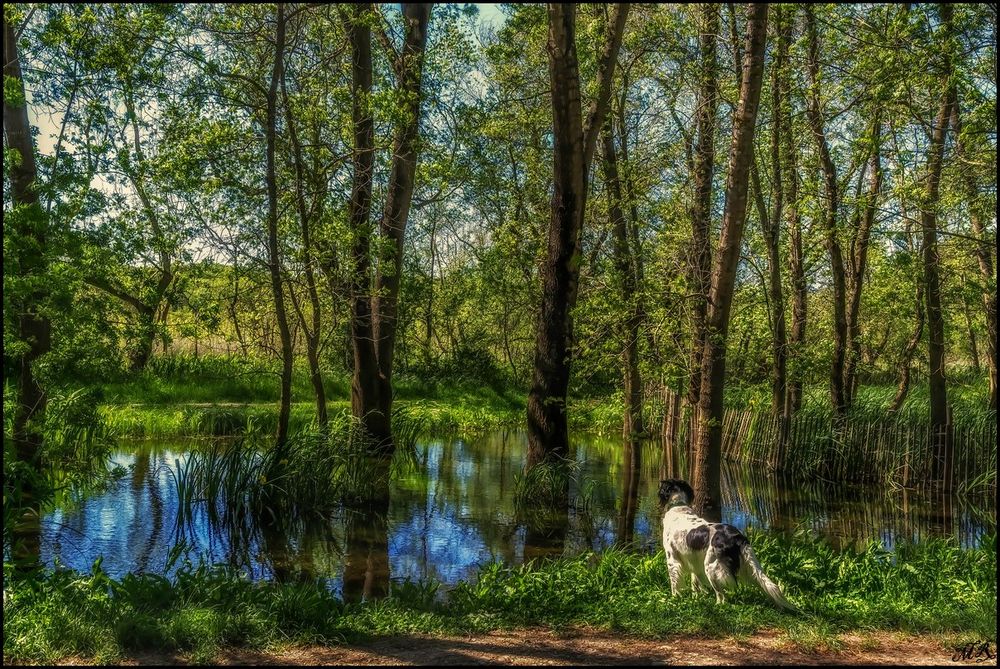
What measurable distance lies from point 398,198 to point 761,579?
10.2 meters

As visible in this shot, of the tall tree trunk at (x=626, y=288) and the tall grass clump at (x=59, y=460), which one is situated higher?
the tall tree trunk at (x=626, y=288)

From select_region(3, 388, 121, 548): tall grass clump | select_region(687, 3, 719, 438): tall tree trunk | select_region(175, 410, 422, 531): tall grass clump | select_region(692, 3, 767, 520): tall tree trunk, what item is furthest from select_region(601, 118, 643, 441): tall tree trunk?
select_region(3, 388, 121, 548): tall grass clump

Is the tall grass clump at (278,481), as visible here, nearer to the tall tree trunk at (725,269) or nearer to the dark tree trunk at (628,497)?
the dark tree trunk at (628,497)

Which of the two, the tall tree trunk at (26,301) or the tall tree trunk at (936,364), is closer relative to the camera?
the tall tree trunk at (26,301)

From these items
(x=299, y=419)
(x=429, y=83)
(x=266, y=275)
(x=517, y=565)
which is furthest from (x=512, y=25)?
(x=299, y=419)

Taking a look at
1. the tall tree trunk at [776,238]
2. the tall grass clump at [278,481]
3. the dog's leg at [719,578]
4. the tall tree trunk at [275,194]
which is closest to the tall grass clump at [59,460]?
the tall grass clump at [278,481]

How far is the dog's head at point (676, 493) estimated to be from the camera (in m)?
7.72

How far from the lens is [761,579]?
6227 mm

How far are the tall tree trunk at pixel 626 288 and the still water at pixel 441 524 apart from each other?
138cm

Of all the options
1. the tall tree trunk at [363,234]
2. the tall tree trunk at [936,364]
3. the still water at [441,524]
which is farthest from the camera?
the tall tree trunk at [936,364]

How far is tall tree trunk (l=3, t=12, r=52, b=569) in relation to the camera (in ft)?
21.3

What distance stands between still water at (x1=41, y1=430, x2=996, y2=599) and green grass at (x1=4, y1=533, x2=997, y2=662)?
126 cm

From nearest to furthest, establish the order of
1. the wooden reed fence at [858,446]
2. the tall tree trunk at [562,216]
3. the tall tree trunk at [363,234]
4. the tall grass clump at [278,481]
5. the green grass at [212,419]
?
the tall grass clump at [278,481], the tall tree trunk at [562,216], the tall tree trunk at [363,234], the wooden reed fence at [858,446], the green grass at [212,419]

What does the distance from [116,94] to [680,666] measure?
34.1 feet
